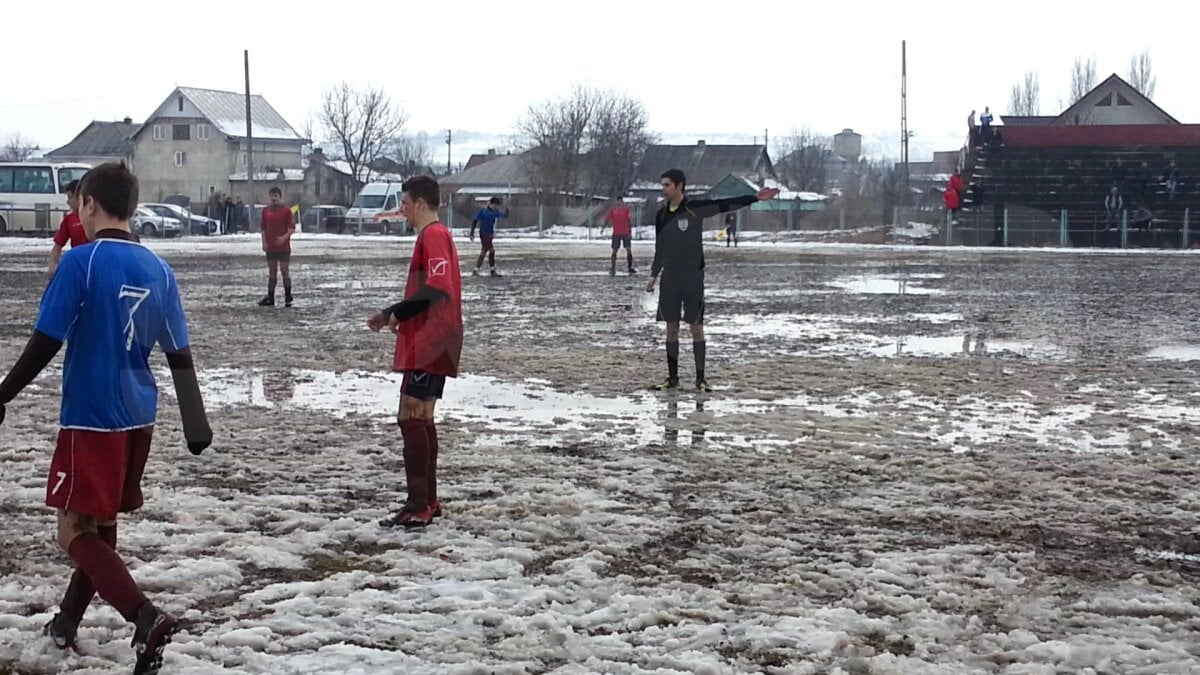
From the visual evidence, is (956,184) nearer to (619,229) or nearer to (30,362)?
(619,229)

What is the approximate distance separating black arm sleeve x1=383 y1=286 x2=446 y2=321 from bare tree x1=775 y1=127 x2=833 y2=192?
9975cm

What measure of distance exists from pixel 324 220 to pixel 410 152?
90.4 feet

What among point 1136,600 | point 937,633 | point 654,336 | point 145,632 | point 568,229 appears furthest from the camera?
point 568,229

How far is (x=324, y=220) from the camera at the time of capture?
2490 inches

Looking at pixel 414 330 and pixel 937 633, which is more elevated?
pixel 414 330

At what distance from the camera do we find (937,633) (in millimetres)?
4762

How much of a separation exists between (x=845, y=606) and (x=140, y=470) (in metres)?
2.57

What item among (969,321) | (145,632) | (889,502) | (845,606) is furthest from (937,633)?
(969,321)

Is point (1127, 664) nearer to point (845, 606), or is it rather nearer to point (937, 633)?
point (937, 633)

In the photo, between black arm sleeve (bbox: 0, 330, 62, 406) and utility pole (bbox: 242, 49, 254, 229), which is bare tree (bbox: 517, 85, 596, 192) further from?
black arm sleeve (bbox: 0, 330, 62, 406)

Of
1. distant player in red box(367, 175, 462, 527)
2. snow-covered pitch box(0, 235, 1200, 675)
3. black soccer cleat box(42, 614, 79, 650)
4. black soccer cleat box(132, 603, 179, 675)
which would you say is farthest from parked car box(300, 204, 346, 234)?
black soccer cleat box(132, 603, 179, 675)

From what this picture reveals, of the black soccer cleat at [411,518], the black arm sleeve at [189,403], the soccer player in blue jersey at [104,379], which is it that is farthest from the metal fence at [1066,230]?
the soccer player in blue jersey at [104,379]

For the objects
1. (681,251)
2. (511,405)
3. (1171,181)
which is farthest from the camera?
(1171,181)

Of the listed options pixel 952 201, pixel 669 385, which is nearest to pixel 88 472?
pixel 669 385
